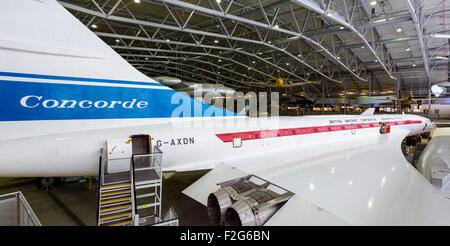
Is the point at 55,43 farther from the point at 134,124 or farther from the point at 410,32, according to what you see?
the point at 410,32

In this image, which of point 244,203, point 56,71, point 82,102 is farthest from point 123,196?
point 56,71

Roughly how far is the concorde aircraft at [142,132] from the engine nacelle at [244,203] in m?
0.02

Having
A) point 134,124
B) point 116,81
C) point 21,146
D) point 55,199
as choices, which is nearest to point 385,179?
point 134,124

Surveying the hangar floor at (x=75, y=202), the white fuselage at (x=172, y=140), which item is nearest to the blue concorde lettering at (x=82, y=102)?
the white fuselage at (x=172, y=140)

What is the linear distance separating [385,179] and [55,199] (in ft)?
30.6

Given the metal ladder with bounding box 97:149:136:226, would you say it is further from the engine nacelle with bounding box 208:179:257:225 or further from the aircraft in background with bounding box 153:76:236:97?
the aircraft in background with bounding box 153:76:236:97

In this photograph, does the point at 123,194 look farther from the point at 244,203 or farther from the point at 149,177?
the point at 244,203

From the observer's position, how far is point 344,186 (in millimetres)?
4387

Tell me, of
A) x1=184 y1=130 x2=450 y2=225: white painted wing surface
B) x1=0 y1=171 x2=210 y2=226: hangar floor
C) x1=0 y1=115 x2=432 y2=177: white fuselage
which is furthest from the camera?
x1=0 y1=171 x2=210 y2=226: hangar floor

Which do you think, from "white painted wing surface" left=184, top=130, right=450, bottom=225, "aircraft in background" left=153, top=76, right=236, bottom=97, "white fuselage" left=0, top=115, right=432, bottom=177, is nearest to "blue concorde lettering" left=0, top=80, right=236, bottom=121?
"white fuselage" left=0, top=115, right=432, bottom=177

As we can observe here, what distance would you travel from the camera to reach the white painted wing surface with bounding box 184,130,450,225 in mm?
3322

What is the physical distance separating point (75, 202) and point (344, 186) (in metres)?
7.55

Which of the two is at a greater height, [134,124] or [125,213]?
[134,124]
